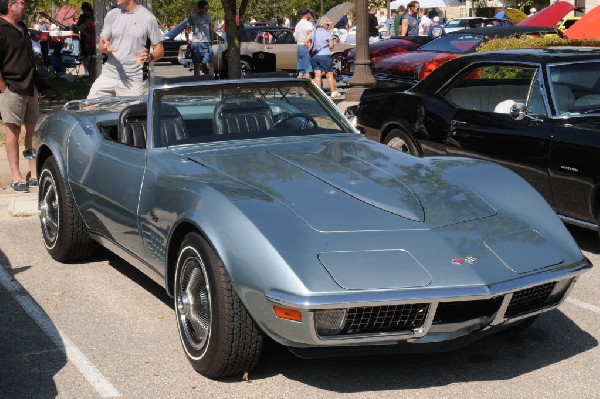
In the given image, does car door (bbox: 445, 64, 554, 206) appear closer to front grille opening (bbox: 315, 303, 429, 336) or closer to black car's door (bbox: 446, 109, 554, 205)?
black car's door (bbox: 446, 109, 554, 205)

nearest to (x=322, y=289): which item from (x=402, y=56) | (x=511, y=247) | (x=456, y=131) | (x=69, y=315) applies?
(x=511, y=247)

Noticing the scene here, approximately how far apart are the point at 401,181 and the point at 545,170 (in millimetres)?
2475

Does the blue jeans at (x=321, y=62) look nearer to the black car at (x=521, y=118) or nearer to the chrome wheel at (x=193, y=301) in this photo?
the black car at (x=521, y=118)

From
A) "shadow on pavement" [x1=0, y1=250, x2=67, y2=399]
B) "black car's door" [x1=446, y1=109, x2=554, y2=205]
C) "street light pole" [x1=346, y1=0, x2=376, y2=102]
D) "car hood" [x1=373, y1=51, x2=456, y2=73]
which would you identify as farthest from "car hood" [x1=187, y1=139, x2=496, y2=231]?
"street light pole" [x1=346, y1=0, x2=376, y2=102]

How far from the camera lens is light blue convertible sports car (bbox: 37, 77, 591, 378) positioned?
4.14 meters

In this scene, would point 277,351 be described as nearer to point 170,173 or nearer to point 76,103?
point 170,173

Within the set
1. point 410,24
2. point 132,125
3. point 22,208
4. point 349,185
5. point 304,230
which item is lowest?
point 22,208

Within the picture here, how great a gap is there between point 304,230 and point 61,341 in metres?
1.67

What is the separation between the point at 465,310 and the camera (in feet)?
14.1

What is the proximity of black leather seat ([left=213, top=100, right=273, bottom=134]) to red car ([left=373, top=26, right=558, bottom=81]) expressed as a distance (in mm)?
8014

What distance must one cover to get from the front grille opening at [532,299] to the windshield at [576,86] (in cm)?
305

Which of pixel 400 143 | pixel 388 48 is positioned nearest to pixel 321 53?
pixel 388 48

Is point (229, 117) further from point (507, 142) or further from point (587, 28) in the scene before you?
point (587, 28)

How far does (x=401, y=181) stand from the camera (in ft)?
16.6
